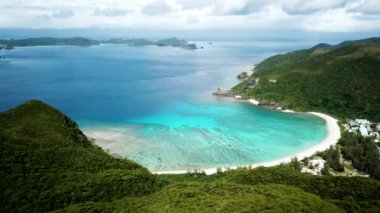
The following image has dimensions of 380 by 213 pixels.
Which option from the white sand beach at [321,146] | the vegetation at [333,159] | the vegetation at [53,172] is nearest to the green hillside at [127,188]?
the vegetation at [53,172]

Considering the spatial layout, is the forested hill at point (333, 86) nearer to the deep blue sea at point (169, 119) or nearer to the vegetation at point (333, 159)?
the deep blue sea at point (169, 119)

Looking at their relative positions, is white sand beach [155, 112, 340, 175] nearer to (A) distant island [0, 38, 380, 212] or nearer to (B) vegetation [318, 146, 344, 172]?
(A) distant island [0, 38, 380, 212]

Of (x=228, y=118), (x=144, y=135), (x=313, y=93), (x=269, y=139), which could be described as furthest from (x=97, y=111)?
(x=313, y=93)

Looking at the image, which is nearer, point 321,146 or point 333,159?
point 333,159

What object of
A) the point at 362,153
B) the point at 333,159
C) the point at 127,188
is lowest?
the point at 333,159

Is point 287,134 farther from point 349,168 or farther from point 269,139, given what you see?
point 349,168

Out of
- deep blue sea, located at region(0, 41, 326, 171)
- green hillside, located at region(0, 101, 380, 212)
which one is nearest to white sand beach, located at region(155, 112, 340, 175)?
deep blue sea, located at region(0, 41, 326, 171)

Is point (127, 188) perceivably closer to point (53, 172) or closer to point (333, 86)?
point (53, 172)

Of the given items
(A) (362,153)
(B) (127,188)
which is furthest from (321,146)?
(B) (127,188)
